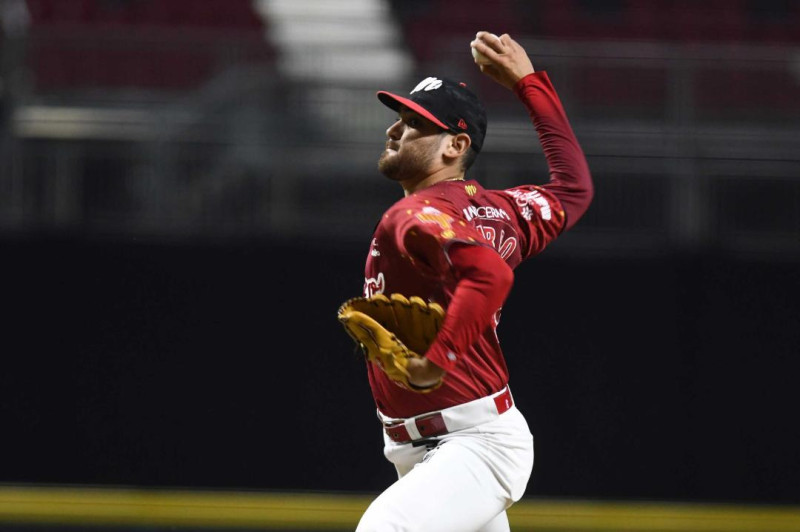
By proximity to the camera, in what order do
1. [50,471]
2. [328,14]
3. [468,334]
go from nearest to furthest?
1. [468,334]
2. [50,471]
3. [328,14]

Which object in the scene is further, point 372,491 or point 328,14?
point 328,14

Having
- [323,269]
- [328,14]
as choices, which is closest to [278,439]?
[323,269]

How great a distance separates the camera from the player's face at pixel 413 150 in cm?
263

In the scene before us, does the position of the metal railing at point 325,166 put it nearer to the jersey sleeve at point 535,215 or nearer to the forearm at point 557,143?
the forearm at point 557,143

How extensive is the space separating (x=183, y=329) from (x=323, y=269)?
81 cm

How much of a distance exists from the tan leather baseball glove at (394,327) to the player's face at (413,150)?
1.17ft

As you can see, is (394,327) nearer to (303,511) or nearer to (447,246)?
(447,246)

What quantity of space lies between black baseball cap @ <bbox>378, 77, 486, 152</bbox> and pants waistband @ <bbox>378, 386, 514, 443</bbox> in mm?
635

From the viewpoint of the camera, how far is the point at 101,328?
5887mm

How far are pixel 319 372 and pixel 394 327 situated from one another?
11.5 feet

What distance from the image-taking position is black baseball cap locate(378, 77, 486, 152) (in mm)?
2625

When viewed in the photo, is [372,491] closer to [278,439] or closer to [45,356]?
[278,439]

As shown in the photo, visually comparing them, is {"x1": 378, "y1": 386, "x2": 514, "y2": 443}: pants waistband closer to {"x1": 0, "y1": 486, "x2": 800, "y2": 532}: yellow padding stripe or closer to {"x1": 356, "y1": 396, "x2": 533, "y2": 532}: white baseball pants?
{"x1": 356, "y1": 396, "x2": 533, "y2": 532}: white baseball pants

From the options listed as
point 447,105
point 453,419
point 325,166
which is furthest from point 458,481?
point 325,166
